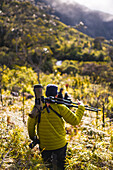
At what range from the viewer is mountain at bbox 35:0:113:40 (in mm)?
51906

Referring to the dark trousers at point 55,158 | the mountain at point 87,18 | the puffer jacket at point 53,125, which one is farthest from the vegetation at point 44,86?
the mountain at point 87,18

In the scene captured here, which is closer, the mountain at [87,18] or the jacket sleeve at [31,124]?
the jacket sleeve at [31,124]

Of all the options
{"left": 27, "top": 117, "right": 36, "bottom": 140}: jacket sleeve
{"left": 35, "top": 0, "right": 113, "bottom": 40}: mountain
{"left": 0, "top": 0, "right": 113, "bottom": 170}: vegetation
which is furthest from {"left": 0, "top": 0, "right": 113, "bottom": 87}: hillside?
{"left": 35, "top": 0, "right": 113, "bottom": 40}: mountain

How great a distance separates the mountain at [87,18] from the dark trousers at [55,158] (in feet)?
176

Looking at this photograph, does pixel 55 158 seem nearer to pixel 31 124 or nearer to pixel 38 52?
pixel 31 124

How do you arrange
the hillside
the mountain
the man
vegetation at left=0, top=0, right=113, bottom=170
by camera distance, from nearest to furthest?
1. the man
2. vegetation at left=0, top=0, right=113, bottom=170
3. the hillside
4. the mountain

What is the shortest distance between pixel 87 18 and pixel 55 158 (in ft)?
208

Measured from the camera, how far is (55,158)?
5.97 ft

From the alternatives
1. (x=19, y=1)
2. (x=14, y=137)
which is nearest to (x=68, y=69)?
(x=14, y=137)

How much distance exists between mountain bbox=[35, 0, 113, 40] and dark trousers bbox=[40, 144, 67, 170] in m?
53.7

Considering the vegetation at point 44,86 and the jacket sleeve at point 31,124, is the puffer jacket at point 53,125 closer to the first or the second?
the jacket sleeve at point 31,124

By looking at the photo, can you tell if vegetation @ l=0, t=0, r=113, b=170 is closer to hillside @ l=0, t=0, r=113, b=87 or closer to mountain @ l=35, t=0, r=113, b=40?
hillside @ l=0, t=0, r=113, b=87

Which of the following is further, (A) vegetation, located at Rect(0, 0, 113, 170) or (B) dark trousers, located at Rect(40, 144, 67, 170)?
(A) vegetation, located at Rect(0, 0, 113, 170)

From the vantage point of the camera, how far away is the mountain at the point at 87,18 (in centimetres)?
5191
